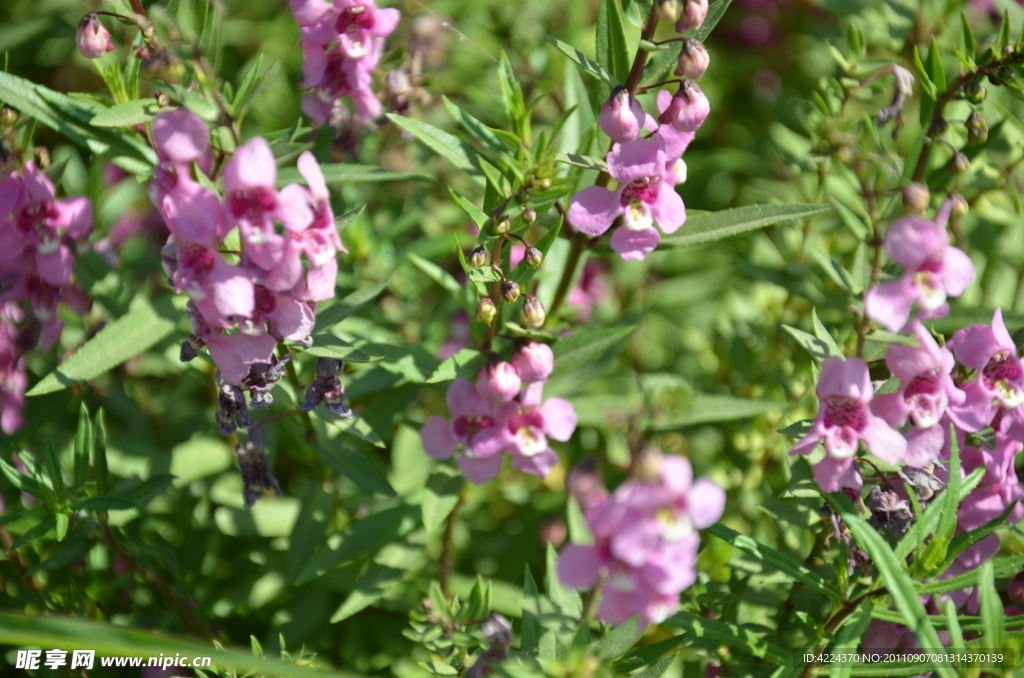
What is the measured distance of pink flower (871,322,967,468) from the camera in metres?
2.71

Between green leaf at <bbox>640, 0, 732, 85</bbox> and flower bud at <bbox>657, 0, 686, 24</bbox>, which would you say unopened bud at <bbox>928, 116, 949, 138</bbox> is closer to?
green leaf at <bbox>640, 0, 732, 85</bbox>

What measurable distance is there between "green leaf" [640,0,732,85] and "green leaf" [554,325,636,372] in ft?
3.45

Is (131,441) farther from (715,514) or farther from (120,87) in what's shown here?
(715,514)

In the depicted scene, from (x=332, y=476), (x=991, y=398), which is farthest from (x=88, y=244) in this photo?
(x=991, y=398)

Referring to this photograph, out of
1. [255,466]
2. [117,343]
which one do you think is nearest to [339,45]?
[117,343]

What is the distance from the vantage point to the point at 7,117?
3.34m

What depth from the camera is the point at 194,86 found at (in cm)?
320

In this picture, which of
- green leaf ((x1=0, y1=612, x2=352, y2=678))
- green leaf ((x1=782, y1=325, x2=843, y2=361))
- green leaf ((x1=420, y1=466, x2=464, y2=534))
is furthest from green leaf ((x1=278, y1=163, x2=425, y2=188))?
green leaf ((x1=0, y1=612, x2=352, y2=678))

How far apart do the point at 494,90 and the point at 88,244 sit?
2787 mm

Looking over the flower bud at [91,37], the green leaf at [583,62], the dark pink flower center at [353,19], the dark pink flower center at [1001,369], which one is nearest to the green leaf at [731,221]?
the green leaf at [583,62]

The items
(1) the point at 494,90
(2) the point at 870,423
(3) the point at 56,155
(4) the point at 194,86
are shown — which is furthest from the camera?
(1) the point at 494,90

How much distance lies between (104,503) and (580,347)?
83.8 inches

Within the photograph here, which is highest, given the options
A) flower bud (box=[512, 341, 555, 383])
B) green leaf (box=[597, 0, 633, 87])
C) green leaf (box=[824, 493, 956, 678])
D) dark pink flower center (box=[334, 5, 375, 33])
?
green leaf (box=[597, 0, 633, 87])

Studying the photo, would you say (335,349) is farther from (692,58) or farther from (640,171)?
(692,58)
